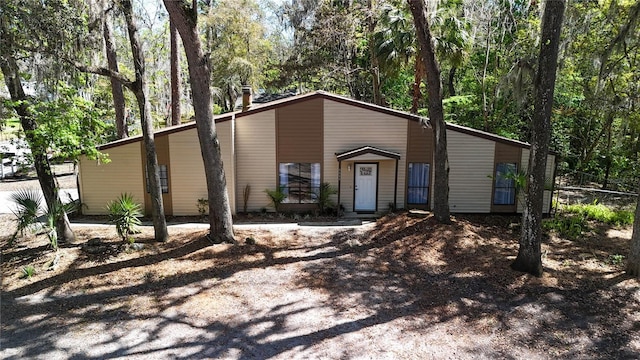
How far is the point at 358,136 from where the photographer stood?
12.5 metres

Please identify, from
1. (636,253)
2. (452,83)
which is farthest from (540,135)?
(452,83)

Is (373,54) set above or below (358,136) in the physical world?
above

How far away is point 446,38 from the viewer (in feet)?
39.1

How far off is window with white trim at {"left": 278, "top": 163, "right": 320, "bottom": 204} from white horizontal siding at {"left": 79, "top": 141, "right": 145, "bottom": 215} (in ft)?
14.7

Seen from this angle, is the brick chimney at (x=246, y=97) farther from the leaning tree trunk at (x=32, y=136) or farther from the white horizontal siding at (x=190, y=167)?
the leaning tree trunk at (x=32, y=136)

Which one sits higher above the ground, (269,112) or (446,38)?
(446,38)

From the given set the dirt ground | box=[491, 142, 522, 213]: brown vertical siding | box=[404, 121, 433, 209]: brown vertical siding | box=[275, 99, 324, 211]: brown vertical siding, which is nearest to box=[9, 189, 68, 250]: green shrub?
the dirt ground

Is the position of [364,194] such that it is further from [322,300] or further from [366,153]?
[322,300]

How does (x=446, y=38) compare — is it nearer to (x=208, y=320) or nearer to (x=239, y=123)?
(x=239, y=123)

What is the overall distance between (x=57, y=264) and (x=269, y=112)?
6999mm

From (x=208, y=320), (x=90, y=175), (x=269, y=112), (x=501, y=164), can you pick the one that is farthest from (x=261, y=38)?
(x=208, y=320)

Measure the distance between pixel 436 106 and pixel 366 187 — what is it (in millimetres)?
3973

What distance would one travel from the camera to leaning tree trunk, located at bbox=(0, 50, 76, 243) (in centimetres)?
737

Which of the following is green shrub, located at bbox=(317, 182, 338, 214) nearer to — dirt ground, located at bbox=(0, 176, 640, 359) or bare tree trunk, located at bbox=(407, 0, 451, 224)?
dirt ground, located at bbox=(0, 176, 640, 359)
